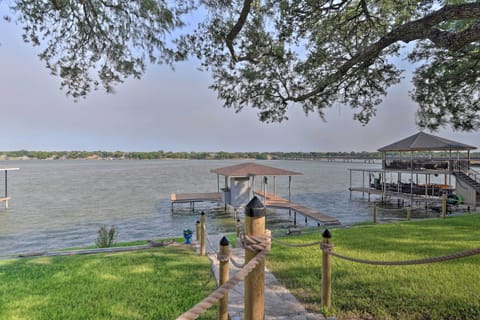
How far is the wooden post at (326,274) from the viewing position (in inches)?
117

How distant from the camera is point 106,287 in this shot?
4.13 metres

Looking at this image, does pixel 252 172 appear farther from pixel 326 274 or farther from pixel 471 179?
pixel 471 179

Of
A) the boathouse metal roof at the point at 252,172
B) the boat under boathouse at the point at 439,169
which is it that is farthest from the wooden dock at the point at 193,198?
the boat under boathouse at the point at 439,169

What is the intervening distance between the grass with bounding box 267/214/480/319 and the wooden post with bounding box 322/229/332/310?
4.9 inches

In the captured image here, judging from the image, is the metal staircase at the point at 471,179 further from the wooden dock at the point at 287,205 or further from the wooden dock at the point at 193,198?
the wooden dock at the point at 193,198

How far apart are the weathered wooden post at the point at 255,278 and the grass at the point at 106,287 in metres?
1.83

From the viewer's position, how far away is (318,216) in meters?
14.6

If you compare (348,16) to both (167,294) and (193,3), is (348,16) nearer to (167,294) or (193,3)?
(193,3)

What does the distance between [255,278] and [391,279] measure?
3381 millimetres

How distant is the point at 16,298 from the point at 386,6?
8.76 m

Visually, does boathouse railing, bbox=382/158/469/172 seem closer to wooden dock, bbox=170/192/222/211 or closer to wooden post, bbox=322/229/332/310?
wooden dock, bbox=170/192/222/211

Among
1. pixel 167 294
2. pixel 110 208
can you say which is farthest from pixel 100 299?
pixel 110 208

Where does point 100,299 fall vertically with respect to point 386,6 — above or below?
below

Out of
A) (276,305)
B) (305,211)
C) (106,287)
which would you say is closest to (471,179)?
(305,211)
